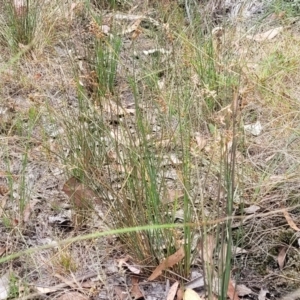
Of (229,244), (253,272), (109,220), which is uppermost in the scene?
(229,244)

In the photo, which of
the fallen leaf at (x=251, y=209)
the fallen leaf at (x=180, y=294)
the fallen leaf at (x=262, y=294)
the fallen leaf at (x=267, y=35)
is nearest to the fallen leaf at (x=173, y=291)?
the fallen leaf at (x=180, y=294)

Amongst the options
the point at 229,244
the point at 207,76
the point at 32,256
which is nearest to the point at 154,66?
the point at 207,76

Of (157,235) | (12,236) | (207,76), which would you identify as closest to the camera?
(157,235)

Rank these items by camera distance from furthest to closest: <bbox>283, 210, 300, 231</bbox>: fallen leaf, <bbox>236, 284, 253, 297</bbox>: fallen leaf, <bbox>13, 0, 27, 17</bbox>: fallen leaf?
<bbox>13, 0, 27, 17</bbox>: fallen leaf → <bbox>283, 210, 300, 231</bbox>: fallen leaf → <bbox>236, 284, 253, 297</bbox>: fallen leaf

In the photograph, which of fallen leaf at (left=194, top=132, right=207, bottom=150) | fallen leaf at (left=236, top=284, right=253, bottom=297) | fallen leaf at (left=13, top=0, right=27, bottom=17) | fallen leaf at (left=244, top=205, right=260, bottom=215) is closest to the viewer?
fallen leaf at (left=236, top=284, right=253, bottom=297)

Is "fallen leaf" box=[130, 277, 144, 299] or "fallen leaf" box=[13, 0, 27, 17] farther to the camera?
"fallen leaf" box=[13, 0, 27, 17]

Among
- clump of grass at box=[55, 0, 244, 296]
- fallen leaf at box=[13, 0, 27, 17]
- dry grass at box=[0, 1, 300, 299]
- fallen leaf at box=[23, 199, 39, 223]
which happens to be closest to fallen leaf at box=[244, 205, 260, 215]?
dry grass at box=[0, 1, 300, 299]

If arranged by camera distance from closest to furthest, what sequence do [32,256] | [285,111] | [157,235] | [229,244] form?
1. [229,244]
2. [157,235]
3. [32,256]
4. [285,111]

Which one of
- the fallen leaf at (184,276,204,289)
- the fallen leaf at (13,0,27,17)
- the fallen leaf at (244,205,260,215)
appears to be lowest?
the fallen leaf at (184,276,204,289)

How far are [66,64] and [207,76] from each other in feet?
2.67

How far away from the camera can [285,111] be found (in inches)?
85.1

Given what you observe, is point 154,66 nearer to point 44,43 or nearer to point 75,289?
point 44,43

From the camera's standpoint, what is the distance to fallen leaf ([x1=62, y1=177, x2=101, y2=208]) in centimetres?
168

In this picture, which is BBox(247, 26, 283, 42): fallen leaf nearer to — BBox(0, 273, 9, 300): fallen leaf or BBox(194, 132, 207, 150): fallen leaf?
BBox(194, 132, 207, 150): fallen leaf
